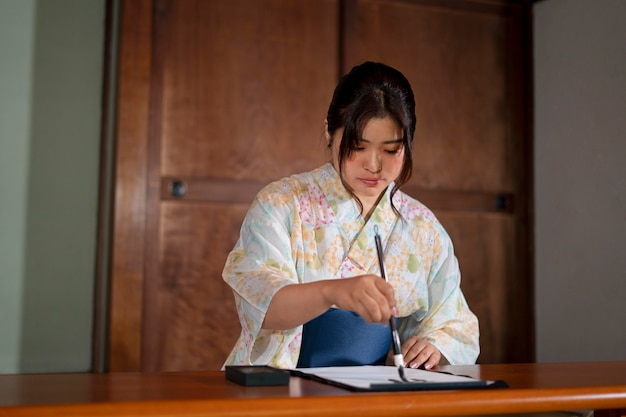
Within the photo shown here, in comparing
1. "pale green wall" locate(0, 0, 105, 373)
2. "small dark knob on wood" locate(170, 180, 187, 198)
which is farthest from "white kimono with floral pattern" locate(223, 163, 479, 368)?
"pale green wall" locate(0, 0, 105, 373)

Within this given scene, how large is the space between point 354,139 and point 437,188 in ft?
6.04

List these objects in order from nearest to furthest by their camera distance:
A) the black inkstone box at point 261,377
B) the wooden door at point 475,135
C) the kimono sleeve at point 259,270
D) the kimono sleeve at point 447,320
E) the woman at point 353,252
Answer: the black inkstone box at point 261,377 → the kimono sleeve at point 259,270 → the woman at point 353,252 → the kimono sleeve at point 447,320 → the wooden door at point 475,135

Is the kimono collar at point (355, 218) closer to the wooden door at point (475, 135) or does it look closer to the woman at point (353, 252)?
the woman at point (353, 252)

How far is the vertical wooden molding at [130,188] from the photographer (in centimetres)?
307

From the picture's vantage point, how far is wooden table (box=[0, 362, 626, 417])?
1.06m

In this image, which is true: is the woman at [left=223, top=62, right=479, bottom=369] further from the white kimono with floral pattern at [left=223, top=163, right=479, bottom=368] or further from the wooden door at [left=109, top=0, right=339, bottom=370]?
the wooden door at [left=109, top=0, right=339, bottom=370]

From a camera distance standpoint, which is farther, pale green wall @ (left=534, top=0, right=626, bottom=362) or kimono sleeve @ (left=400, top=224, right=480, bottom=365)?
pale green wall @ (left=534, top=0, right=626, bottom=362)

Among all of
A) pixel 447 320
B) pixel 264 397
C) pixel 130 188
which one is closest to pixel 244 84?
pixel 130 188

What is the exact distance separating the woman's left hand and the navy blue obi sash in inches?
3.6

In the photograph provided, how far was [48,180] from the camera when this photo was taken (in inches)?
126

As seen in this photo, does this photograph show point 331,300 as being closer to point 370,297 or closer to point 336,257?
point 370,297

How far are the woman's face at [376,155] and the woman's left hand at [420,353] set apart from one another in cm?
38

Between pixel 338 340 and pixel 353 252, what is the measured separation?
0.75 ft

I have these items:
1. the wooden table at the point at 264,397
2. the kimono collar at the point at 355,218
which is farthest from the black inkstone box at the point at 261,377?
the kimono collar at the point at 355,218
